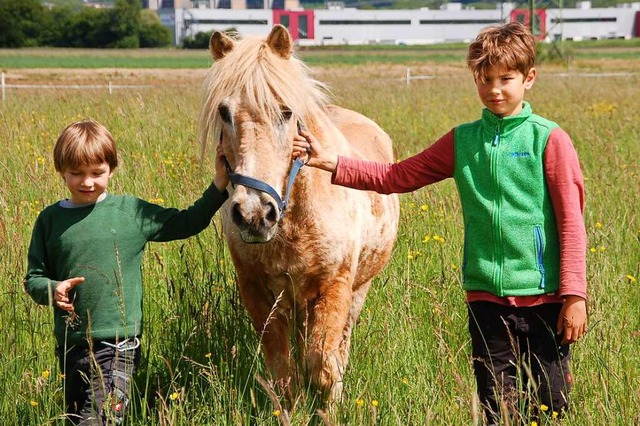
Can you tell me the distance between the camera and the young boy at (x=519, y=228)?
2.97 meters

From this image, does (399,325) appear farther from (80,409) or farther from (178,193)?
(178,193)

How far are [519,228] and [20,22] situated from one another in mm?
91526

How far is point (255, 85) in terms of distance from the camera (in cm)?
333

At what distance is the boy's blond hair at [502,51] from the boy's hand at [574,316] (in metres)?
0.88

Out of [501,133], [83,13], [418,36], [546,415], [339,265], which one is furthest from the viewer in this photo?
[418,36]

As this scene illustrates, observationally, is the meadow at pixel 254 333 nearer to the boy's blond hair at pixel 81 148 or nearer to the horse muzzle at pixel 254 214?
the horse muzzle at pixel 254 214

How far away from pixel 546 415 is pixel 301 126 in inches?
62.0

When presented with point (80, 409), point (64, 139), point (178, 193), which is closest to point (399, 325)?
point (80, 409)

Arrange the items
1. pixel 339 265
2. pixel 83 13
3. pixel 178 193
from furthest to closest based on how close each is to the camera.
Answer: pixel 83 13, pixel 178 193, pixel 339 265

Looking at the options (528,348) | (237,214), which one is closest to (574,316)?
(528,348)

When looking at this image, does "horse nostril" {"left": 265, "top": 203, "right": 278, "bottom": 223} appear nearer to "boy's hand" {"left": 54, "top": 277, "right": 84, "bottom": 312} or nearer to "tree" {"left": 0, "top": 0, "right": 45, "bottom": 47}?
"boy's hand" {"left": 54, "top": 277, "right": 84, "bottom": 312}

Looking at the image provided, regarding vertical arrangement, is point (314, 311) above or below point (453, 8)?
below

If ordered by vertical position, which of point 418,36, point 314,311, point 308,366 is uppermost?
point 418,36

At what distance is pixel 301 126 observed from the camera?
11.7 ft
